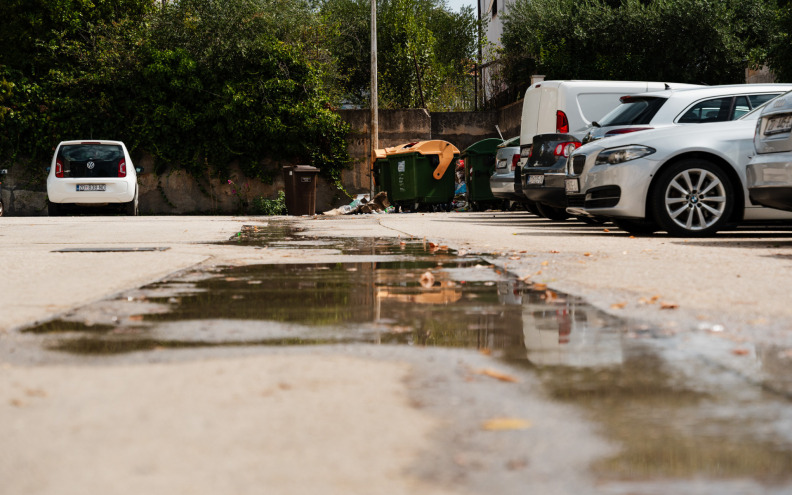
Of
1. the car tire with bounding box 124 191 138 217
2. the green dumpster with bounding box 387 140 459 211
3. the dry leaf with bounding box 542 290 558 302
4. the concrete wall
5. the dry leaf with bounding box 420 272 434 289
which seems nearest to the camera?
the dry leaf with bounding box 542 290 558 302

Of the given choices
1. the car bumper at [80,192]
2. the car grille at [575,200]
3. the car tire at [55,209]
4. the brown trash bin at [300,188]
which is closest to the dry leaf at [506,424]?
the car grille at [575,200]

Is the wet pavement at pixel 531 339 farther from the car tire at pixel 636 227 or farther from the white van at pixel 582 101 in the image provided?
the white van at pixel 582 101

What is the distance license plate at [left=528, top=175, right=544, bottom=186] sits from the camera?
576 inches

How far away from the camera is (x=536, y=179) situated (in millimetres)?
14727

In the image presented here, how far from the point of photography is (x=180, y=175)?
2623 centimetres

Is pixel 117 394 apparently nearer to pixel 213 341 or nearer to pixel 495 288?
pixel 213 341

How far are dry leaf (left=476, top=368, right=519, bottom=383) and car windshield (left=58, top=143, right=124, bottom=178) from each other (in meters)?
19.5

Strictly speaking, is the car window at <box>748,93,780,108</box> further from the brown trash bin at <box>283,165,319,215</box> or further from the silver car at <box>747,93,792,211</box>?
the brown trash bin at <box>283,165,319,215</box>

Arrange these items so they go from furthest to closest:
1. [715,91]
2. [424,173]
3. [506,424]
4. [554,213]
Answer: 1. [424,173]
2. [554,213]
3. [715,91]
4. [506,424]

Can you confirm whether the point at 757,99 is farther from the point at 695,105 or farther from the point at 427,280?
the point at 427,280

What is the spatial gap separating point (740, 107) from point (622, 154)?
1.64 metres

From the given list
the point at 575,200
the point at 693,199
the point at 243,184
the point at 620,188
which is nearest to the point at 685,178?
the point at 693,199

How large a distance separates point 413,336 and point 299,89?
915 inches

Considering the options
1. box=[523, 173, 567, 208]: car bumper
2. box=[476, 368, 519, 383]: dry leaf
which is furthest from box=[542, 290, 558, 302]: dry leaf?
box=[523, 173, 567, 208]: car bumper
